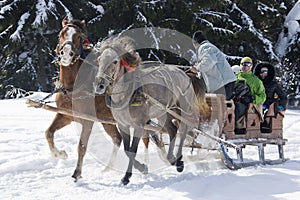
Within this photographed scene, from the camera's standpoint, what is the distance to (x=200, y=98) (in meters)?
6.23

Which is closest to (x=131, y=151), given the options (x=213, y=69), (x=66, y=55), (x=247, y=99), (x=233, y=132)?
(x=66, y=55)

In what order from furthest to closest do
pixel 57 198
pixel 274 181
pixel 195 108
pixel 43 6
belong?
pixel 43 6 < pixel 195 108 < pixel 274 181 < pixel 57 198

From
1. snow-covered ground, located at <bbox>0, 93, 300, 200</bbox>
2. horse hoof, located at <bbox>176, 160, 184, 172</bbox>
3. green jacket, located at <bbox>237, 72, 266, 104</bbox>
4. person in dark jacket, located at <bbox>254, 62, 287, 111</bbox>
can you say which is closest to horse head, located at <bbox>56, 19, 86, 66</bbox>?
snow-covered ground, located at <bbox>0, 93, 300, 200</bbox>

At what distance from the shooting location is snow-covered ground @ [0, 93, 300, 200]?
15.0ft

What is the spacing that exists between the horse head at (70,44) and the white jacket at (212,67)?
1.67m

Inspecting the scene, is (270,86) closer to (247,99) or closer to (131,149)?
(247,99)

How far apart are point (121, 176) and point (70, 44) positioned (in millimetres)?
1693

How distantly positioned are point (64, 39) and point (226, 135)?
2.52 meters

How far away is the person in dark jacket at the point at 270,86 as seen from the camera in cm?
708

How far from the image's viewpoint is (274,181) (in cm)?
514

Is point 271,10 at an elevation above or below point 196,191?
above

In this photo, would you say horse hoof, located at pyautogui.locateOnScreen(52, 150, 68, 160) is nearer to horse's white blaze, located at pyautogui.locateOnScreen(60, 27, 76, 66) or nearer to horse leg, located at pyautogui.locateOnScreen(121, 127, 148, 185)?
horse leg, located at pyautogui.locateOnScreen(121, 127, 148, 185)

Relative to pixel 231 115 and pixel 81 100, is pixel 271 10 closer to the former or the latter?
pixel 231 115

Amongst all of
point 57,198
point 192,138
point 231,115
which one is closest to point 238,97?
point 231,115
